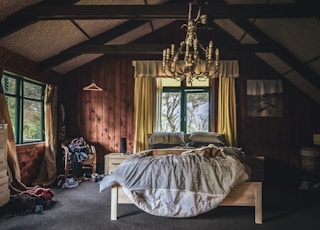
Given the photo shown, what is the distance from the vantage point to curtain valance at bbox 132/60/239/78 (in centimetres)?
585

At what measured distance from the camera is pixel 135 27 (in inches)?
207

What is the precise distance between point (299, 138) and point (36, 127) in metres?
5.47

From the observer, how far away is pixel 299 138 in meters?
5.83

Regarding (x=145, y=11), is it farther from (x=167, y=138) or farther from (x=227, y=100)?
(x=227, y=100)

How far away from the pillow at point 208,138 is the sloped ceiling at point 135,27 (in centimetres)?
181

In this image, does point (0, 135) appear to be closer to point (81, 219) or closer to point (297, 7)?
point (81, 219)

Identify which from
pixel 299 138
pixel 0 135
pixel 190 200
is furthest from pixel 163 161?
pixel 299 138

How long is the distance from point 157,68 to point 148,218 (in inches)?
138

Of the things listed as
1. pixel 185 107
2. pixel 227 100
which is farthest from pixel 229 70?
pixel 185 107

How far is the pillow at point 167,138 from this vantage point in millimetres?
5484

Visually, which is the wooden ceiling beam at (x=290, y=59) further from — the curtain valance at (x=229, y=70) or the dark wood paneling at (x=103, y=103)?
the dark wood paneling at (x=103, y=103)

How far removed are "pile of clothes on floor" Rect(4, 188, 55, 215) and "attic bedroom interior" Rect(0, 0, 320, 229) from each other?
0.39 feet

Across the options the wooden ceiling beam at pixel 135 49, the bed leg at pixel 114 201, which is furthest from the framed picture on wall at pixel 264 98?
the bed leg at pixel 114 201

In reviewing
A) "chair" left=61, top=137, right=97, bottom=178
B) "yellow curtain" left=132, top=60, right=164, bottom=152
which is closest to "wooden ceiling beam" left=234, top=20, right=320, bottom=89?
"yellow curtain" left=132, top=60, right=164, bottom=152
